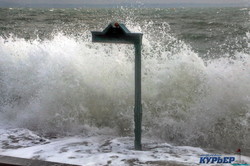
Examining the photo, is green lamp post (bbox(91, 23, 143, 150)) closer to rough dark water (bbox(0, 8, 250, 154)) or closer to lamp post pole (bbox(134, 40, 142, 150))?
lamp post pole (bbox(134, 40, 142, 150))

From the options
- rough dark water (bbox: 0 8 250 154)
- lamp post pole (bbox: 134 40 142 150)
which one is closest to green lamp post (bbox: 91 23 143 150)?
lamp post pole (bbox: 134 40 142 150)

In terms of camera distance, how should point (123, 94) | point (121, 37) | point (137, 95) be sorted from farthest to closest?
1. point (123, 94)
2. point (137, 95)
3. point (121, 37)

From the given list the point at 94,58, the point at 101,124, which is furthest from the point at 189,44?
the point at 101,124

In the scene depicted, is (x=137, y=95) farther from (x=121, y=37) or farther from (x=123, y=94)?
(x=123, y=94)

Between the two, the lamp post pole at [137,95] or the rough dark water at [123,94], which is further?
the rough dark water at [123,94]

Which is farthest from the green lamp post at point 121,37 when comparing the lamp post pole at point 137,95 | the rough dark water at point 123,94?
the rough dark water at point 123,94

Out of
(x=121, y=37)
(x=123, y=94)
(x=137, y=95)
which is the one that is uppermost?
(x=121, y=37)

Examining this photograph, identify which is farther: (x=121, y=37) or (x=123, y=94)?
(x=123, y=94)

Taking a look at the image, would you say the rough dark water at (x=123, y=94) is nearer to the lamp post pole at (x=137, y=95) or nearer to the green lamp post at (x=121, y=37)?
the lamp post pole at (x=137, y=95)

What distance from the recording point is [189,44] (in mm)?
15164

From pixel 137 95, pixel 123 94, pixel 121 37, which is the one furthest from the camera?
pixel 123 94

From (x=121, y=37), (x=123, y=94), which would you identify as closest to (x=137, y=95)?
(x=121, y=37)

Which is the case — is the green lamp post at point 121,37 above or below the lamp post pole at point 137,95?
above

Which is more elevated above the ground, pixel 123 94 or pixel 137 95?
A: pixel 137 95
